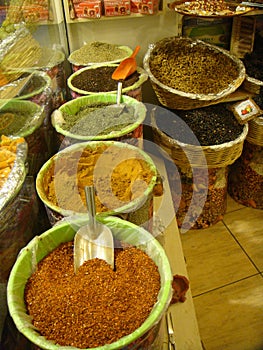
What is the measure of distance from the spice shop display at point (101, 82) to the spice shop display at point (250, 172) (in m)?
0.64

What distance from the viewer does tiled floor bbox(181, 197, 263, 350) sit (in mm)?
1471

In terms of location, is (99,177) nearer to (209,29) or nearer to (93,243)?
(93,243)

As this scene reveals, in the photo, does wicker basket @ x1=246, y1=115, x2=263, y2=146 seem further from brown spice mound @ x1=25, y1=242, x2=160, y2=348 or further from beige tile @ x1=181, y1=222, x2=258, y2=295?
brown spice mound @ x1=25, y1=242, x2=160, y2=348

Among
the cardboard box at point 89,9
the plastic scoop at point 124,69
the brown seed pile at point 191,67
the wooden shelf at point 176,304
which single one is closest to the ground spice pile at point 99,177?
the wooden shelf at point 176,304

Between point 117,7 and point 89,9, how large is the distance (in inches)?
5.2

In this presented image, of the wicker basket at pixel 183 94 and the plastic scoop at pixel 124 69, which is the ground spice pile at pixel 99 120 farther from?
the wicker basket at pixel 183 94

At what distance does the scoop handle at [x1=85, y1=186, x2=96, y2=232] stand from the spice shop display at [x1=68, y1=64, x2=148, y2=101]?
0.72 m

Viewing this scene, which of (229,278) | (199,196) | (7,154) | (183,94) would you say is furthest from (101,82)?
(229,278)

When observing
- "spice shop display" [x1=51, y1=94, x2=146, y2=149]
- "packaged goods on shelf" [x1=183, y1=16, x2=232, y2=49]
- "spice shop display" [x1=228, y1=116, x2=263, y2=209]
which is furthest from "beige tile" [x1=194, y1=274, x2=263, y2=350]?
"packaged goods on shelf" [x1=183, y1=16, x2=232, y2=49]

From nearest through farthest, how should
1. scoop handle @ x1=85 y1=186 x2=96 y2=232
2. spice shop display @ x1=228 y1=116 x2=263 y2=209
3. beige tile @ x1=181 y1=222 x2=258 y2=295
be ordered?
scoop handle @ x1=85 y1=186 x2=96 y2=232, beige tile @ x1=181 y1=222 x2=258 y2=295, spice shop display @ x1=228 y1=116 x2=263 y2=209

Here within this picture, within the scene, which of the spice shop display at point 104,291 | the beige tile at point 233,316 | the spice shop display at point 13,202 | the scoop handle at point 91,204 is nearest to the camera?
the spice shop display at point 104,291

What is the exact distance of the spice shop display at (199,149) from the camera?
5.32ft

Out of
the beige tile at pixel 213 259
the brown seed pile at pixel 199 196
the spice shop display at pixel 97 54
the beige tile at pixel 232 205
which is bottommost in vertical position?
the beige tile at pixel 213 259

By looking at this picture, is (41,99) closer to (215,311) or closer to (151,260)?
(151,260)
